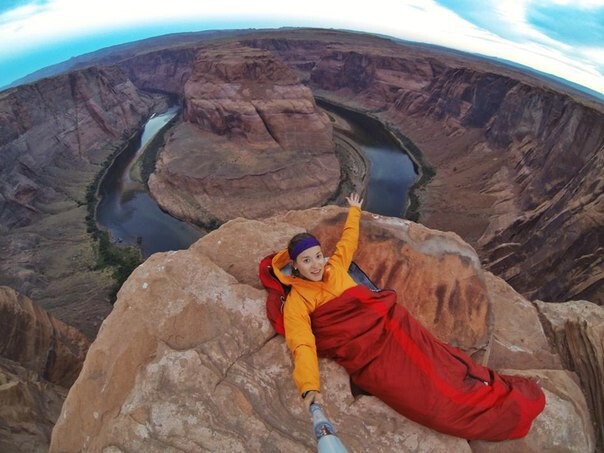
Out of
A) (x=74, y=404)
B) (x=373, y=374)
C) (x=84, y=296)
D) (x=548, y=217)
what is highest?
(x=373, y=374)

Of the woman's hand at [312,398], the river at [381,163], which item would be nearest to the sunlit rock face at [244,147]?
the river at [381,163]

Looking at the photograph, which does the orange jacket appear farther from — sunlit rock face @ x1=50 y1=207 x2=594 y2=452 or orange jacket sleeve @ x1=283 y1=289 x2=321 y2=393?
sunlit rock face @ x1=50 y1=207 x2=594 y2=452

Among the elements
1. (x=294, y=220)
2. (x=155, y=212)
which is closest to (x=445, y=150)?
(x=155, y=212)

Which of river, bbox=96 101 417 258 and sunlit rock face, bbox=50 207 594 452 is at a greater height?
sunlit rock face, bbox=50 207 594 452

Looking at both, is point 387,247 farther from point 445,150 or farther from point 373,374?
point 445,150

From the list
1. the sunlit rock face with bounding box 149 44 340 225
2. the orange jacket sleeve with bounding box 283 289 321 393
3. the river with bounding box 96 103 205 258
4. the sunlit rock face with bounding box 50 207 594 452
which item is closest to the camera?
the orange jacket sleeve with bounding box 283 289 321 393

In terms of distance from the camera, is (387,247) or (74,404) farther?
(387,247)

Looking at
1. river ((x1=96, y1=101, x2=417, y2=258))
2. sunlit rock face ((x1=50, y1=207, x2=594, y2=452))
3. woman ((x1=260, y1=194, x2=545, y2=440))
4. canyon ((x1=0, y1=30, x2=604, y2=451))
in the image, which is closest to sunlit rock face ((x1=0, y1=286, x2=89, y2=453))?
sunlit rock face ((x1=50, y1=207, x2=594, y2=452))

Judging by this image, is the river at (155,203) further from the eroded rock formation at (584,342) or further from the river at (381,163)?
the eroded rock formation at (584,342)
